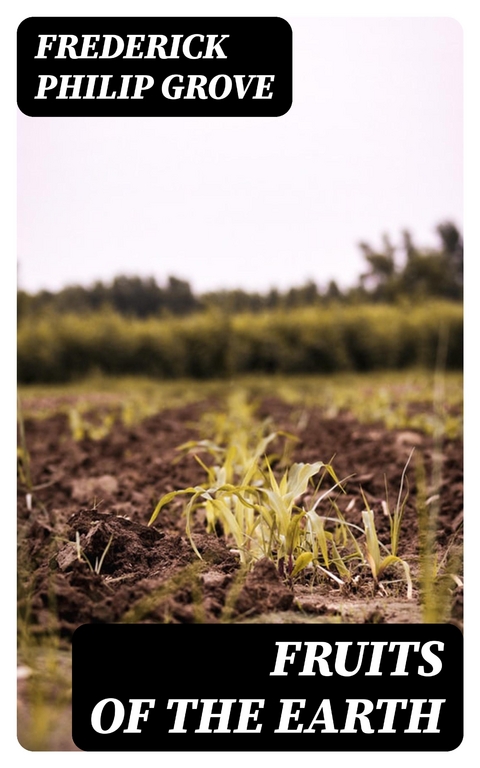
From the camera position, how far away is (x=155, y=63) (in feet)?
5.89

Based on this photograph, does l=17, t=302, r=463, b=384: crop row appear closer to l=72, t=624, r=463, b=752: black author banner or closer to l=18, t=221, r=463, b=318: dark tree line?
l=18, t=221, r=463, b=318: dark tree line

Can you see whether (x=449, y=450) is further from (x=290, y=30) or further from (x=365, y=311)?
(x=365, y=311)

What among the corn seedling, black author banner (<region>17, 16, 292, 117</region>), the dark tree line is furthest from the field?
the dark tree line

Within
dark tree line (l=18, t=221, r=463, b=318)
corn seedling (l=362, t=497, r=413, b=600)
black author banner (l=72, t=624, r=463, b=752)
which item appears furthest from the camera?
dark tree line (l=18, t=221, r=463, b=318)

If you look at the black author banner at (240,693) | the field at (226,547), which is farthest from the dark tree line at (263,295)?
the black author banner at (240,693)

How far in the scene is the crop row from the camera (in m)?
9.32

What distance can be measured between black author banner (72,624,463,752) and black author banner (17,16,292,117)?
1.29 meters

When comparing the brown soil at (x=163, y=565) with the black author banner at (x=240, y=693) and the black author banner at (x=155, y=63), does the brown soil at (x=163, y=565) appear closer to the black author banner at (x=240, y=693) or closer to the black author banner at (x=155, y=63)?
the black author banner at (x=240, y=693)

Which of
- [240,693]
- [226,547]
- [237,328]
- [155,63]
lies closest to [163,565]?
[226,547]

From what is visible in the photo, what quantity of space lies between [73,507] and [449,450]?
174 centimetres

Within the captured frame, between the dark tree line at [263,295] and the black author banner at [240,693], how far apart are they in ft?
23.5

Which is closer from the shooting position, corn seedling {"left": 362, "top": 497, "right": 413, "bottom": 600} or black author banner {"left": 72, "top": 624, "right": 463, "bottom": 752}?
black author banner {"left": 72, "top": 624, "right": 463, "bottom": 752}

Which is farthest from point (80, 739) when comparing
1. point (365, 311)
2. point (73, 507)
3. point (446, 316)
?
point (365, 311)

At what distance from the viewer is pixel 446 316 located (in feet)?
28.7
